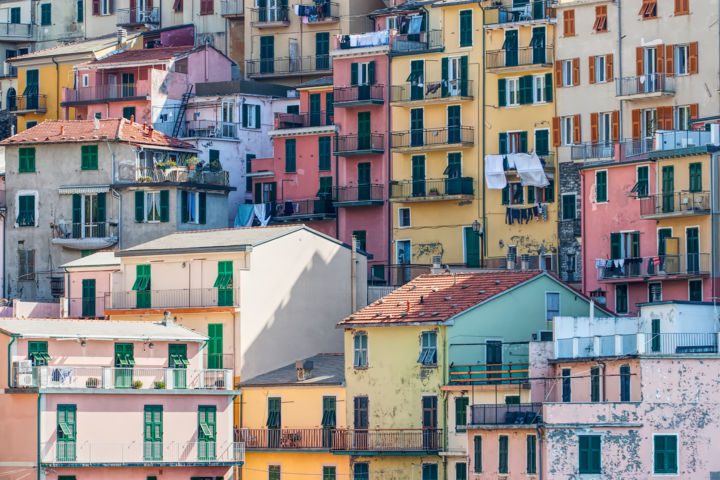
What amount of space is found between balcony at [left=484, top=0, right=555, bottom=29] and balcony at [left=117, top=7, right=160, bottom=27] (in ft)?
91.4

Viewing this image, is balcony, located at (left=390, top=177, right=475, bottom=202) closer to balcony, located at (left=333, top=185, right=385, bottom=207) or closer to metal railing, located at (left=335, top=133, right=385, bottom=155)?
balcony, located at (left=333, top=185, right=385, bottom=207)

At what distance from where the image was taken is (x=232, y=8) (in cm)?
12594

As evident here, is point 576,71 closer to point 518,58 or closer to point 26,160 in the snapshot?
point 518,58

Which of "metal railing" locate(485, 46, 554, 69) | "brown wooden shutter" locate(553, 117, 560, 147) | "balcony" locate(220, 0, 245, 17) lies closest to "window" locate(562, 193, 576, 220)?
"brown wooden shutter" locate(553, 117, 560, 147)

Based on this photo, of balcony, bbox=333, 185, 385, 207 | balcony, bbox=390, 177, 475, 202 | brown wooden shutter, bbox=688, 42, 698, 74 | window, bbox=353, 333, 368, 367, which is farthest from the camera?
balcony, bbox=333, 185, 385, 207

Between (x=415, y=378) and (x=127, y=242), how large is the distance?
24.8 m

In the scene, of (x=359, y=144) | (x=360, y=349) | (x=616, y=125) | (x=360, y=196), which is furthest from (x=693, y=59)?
(x=360, y=349)

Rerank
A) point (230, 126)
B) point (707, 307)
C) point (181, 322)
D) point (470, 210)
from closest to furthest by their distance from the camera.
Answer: point (707, 307)
point (181, 322)
point (470, 210)
point (230, 126)

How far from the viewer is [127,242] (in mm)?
108062

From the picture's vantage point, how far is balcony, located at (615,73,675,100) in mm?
100438

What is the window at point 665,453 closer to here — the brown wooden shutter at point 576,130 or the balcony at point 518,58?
the brown wooden shutter at point 576,130

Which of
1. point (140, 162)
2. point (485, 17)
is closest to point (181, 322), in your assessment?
point (140, 162)

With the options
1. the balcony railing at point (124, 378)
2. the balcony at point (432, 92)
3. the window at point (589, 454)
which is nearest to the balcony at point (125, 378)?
the balcony railing at point (124, 378)

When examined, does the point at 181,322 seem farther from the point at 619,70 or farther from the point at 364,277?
the point at 619,70
